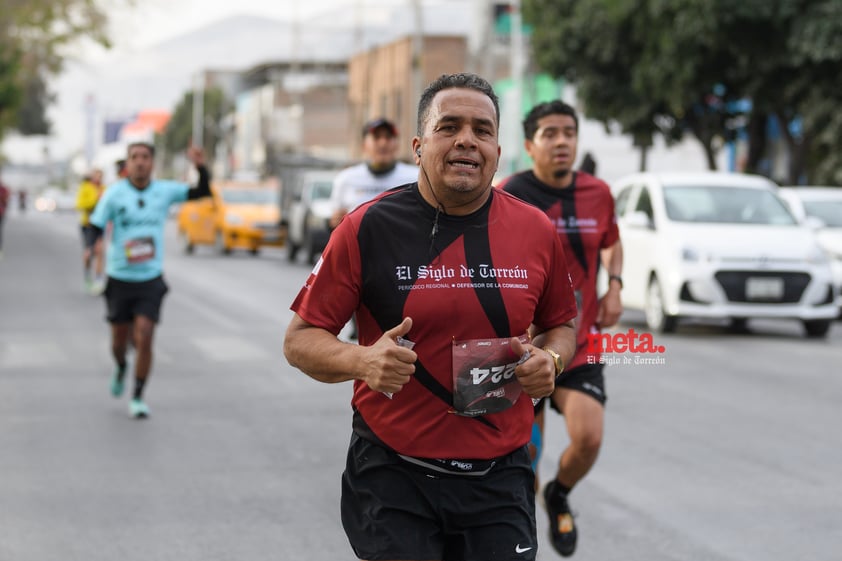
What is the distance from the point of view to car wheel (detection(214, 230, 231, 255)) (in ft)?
114

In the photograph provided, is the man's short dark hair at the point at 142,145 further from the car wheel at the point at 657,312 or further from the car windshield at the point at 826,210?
the car windshield at the point at 826,210

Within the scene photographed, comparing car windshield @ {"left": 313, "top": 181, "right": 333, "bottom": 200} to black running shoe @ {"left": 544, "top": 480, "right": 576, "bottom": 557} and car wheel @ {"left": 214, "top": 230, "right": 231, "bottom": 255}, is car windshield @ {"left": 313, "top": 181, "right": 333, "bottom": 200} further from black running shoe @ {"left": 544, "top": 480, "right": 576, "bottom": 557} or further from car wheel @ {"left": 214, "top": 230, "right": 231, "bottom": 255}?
black running shoe @ {"left": 544, "top": 480, "right": 576, "bottom": 557}

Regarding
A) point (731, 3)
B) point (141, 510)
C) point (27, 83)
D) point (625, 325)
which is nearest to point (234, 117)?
point (27, 83)

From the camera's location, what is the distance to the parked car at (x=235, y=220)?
3431 cm

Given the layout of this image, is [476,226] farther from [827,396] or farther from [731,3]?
[731,3]

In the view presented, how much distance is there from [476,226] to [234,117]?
125106mm

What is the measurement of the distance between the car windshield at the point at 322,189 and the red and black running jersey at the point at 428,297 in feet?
87.0

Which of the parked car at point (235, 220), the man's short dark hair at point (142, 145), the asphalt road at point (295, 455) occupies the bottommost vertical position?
the parked car at point (235, 220)

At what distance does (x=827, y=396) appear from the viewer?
11.8 metres

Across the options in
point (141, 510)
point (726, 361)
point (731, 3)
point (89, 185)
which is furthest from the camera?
point (731, 3)

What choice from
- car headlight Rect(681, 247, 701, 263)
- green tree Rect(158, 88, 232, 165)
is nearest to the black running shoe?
car headlight Rect(681, 247, 701, 263)

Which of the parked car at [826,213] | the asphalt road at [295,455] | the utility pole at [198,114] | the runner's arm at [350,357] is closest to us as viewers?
the runner's arm at [350,357]

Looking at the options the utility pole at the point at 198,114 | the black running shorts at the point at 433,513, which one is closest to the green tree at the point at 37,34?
the black running shorts at the point at 433,513

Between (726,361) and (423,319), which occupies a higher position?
(423,319)
